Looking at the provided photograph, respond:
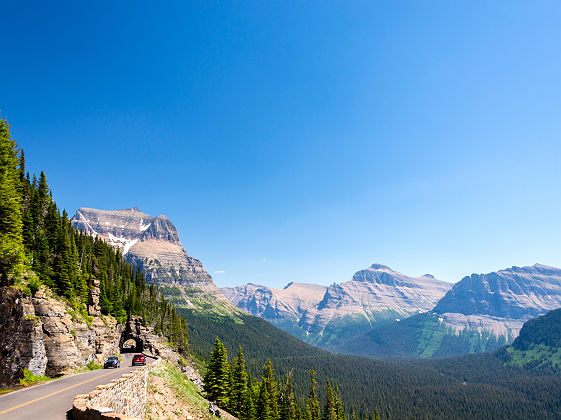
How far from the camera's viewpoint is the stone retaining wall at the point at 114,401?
57.9ft

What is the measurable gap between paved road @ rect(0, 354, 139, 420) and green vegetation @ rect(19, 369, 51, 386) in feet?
4.56

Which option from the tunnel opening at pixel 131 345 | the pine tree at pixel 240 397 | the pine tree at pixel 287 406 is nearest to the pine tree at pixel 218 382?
the pine tree at pixel 240 397

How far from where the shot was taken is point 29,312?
37750 mm

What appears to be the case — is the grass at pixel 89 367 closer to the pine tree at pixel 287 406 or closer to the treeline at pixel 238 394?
the treeline at pixel 238 394

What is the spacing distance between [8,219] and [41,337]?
52.0ft

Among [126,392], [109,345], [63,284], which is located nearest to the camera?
[126,392]

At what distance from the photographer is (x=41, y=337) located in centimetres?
3769

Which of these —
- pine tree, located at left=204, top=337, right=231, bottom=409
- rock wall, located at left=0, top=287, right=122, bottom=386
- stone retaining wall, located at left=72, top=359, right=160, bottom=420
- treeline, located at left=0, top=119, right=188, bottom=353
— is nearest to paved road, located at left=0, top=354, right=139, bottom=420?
stone retaining wall, located at left=72, top=359, right=160, bottom=420

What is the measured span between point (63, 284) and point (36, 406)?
112ft

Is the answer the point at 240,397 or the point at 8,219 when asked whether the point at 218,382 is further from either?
the point at 8,219

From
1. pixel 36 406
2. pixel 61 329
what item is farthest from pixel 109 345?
pixel 36 406

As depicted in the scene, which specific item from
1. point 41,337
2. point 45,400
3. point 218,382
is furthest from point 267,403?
point 45,400

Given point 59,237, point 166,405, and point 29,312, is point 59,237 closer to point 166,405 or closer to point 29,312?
point 29,312

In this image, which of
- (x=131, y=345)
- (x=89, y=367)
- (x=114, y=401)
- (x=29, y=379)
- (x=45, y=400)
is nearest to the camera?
(x=114, y=401)
